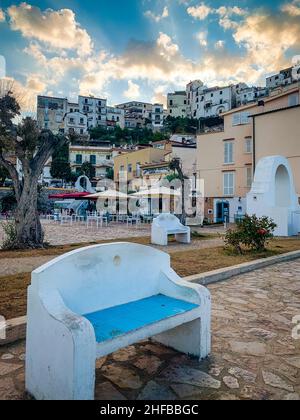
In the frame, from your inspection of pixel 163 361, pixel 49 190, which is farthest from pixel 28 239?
pixel 49 190

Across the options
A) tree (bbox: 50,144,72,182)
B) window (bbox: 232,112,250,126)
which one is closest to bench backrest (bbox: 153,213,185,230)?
window (bbox: 232,112,250,126)

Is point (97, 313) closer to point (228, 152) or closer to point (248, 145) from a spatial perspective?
point (248, 145)

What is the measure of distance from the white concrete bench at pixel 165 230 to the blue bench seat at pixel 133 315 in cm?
874

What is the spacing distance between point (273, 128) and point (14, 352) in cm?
2525

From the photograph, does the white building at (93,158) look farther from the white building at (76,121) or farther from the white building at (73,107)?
the white building at (73,107)

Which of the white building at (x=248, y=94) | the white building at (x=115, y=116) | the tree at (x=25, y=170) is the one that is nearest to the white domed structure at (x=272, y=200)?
the tree at (x=25, y=170)

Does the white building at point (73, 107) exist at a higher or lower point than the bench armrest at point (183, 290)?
higher

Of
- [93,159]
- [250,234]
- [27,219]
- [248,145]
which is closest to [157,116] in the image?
[93,159]

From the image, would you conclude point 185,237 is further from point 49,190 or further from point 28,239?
point 49,190

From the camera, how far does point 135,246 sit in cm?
346

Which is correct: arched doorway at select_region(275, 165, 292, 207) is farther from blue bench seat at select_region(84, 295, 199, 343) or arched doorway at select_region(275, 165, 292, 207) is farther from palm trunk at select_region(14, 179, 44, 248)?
blue bench seat at select_region(84, 295, 199, 343)

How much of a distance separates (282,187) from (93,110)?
3247 inches

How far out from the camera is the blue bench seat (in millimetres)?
2691

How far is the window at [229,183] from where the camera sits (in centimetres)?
2825
